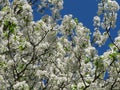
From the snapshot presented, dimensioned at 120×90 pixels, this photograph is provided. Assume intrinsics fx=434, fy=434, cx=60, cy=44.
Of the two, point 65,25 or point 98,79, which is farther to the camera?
point 65,25

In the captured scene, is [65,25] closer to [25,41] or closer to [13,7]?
[25,41]

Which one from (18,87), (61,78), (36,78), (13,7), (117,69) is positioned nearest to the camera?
(18,87)

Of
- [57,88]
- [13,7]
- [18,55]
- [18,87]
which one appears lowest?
[18,87]

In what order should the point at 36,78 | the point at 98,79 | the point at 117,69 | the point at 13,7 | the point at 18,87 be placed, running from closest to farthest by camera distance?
the point at 18,87 → the point at 117,69 → the point at 98,79 → the point at 36,78 → the point at 13,7

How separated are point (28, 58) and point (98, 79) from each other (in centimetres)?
304

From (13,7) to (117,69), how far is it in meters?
5.05

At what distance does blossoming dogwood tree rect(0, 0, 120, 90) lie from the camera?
11664 millimetres

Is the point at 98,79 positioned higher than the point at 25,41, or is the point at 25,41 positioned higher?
the point at 25,41

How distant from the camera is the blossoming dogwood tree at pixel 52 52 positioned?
11.7m

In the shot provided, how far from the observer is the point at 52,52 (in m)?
14.4

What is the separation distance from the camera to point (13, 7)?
1500cm

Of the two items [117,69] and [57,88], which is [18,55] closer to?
[57,88]

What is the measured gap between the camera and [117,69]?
11555 mm

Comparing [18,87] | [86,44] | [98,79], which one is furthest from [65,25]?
[18,87]
